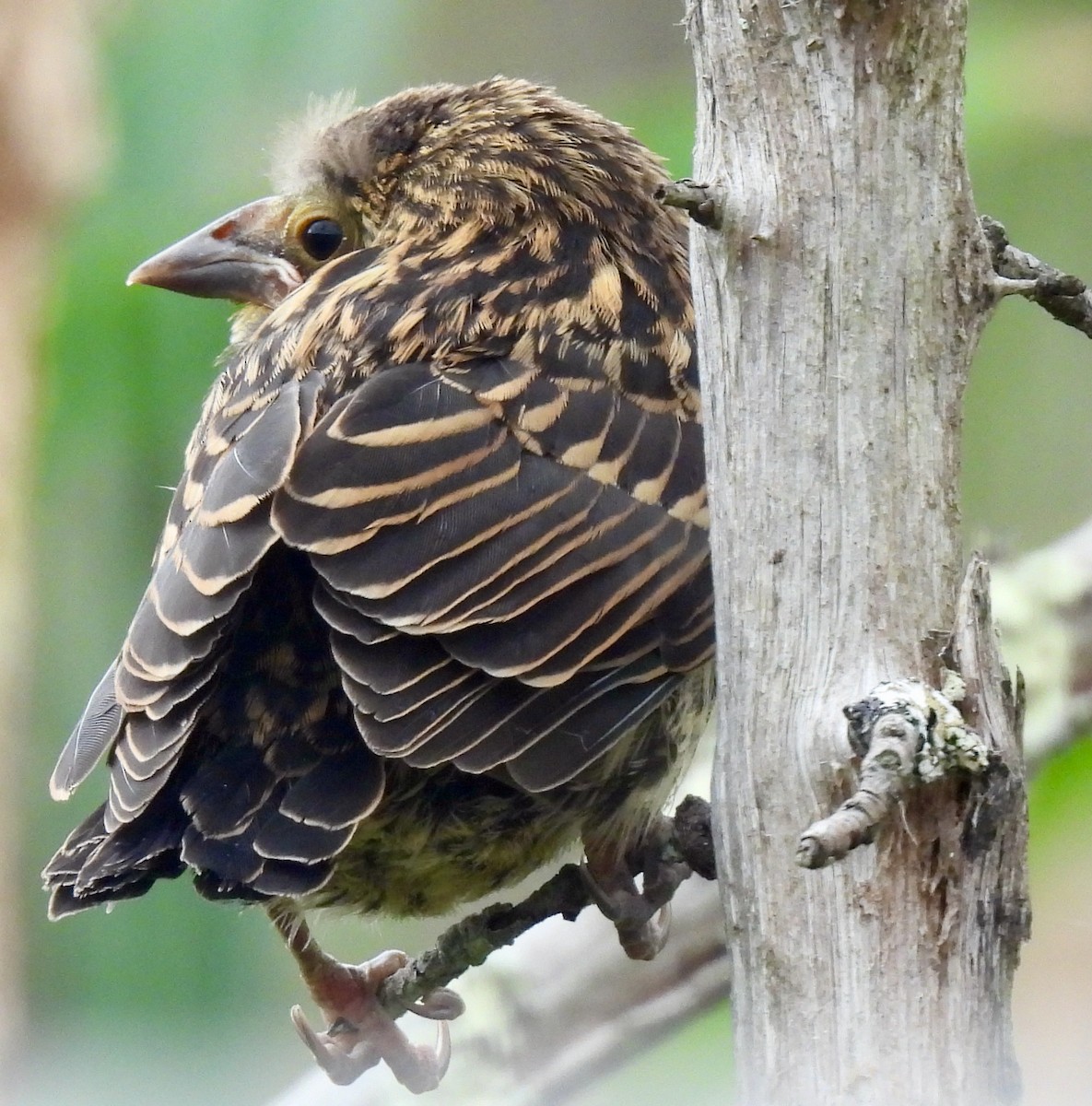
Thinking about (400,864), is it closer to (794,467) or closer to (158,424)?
(794,467)

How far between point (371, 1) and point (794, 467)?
2874 millimetres

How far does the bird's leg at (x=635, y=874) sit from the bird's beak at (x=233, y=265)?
1277 millimetres

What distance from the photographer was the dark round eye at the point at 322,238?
10.3 feet

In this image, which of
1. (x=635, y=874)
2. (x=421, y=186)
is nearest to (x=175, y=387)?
(x=421, y=186)

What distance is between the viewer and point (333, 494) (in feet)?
6.97

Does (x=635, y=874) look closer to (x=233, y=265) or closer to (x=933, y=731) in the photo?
(x=933, y=731)

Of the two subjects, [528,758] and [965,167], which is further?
[528,758]

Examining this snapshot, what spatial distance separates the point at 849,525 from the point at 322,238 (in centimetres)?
171

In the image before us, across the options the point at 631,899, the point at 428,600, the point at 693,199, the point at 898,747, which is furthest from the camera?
the point at 631,899

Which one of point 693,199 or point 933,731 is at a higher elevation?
point 693,199

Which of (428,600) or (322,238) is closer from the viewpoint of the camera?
(428,600)

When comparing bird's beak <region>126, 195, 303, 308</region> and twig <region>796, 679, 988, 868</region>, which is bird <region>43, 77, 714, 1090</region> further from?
twig <region>796, 679, 988, 868</region>

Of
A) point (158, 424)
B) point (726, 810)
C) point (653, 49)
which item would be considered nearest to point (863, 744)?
point (726, 810)

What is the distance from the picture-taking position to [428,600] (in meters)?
2.06
